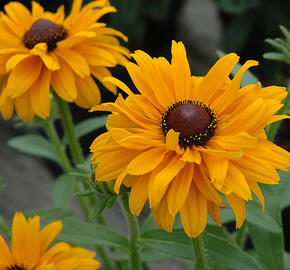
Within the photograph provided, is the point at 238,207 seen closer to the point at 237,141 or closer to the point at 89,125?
the point at 237,141

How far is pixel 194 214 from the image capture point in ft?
1.92

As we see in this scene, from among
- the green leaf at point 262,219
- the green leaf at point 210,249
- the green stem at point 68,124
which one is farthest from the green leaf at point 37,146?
the green leaf at point 262,219

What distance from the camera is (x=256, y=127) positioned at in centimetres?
61

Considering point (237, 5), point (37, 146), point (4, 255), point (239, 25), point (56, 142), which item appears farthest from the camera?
point (239, 25)

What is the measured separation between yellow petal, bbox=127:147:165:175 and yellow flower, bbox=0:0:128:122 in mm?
305

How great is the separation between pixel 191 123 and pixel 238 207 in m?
0.13

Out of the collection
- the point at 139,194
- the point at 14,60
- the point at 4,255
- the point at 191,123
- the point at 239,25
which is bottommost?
the point at 4,255

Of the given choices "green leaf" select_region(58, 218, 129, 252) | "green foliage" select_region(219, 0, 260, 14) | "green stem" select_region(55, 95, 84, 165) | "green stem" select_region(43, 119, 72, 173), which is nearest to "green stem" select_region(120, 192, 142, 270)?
"green leaf" select_region(58, 218, 129, 252)

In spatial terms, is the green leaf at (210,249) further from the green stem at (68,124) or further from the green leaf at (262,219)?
the green stem at (68,124)

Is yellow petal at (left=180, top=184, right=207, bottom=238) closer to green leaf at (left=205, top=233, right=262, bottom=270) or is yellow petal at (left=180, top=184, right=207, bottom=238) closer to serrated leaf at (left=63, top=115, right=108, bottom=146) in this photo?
green leaf at (left=205, top=233, right=262, bottom=270)

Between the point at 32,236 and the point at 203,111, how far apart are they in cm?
35

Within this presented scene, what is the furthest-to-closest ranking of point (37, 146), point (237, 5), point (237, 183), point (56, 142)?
point (237, 5), point (37, 146), point (56, 142), point (237, 183)

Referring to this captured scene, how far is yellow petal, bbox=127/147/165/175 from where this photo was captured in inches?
22.5

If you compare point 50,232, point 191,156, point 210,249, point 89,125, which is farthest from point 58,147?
point 191,156
